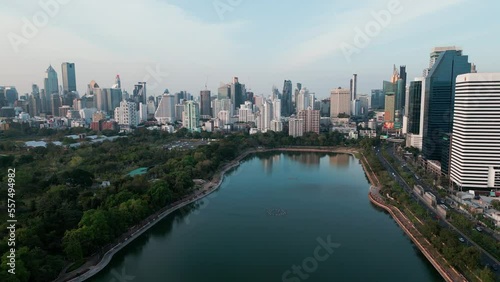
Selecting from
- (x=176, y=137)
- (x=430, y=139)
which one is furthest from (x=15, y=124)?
(x=430, y=139)

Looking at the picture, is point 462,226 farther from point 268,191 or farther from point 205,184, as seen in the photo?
point 205,184

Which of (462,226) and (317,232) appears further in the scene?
(317,232)

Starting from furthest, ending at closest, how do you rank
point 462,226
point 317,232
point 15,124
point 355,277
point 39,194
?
1. point 15,124
2. point 39,194
3. point 317,232
4. point 462,226
5. point 355,277

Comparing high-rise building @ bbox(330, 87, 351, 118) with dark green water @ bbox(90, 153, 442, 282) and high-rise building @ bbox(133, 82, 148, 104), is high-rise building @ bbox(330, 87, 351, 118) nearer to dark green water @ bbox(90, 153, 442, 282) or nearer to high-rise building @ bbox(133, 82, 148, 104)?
high-rise building @ bbox(133, 82, 148, 104)

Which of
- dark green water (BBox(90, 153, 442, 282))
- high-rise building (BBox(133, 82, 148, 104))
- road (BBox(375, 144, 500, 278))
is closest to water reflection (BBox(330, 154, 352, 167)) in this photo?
road (BBox(375, 144, 500, 278))

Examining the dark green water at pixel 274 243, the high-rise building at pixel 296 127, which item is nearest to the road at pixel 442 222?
the dark green water at pixel 274 243

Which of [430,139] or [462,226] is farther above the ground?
[430,139]

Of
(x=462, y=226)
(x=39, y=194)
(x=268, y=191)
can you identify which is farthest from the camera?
(x=268, y=191)

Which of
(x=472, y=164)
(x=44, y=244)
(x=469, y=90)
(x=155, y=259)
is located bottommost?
(x=155, y=259)
